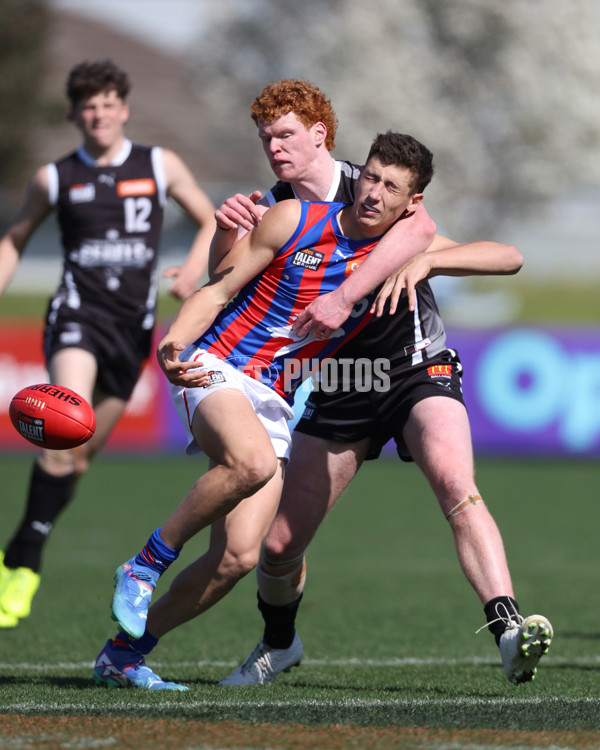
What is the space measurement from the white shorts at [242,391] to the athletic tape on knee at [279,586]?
0.59m

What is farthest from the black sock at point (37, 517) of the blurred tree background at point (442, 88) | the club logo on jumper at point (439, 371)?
the blurred tree background at point (442, 88)

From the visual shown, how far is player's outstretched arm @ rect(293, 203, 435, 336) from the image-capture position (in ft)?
15.3

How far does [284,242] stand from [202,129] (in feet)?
163

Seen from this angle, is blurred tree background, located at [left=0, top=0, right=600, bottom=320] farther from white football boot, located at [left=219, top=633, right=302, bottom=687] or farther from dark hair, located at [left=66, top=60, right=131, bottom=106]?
white football boot, located at [left=219, top=633, right=302, bottom=687]

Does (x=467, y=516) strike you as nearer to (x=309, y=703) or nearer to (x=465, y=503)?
(x=465, y=503)

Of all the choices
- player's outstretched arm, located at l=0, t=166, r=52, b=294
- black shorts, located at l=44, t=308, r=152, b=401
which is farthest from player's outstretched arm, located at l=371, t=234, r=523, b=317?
player's outstretched arm, located at l=0, t=166, r=52, b=294

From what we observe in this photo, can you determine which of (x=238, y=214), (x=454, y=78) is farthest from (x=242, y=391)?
(x=454, y=78)

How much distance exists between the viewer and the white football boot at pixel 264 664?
5090mm

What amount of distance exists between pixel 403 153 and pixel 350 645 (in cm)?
264

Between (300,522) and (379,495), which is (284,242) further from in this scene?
(379,495)

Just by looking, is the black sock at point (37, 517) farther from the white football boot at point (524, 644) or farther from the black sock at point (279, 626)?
the white football boot at point (524, 644)

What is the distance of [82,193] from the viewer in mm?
6938

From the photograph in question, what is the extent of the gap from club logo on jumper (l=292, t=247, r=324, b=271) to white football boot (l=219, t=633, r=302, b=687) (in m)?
1.63

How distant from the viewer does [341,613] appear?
7188 mm
